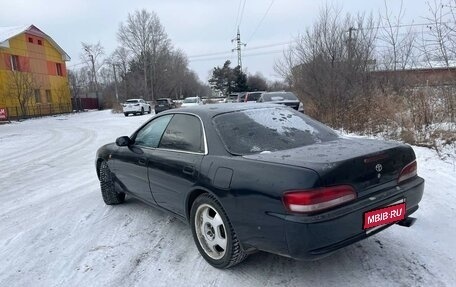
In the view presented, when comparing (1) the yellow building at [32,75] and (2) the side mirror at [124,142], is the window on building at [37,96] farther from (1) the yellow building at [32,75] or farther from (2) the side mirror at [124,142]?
(2) the side mirror at [124,142]

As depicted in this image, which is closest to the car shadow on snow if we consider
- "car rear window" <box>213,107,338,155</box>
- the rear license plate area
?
the rear license plate area

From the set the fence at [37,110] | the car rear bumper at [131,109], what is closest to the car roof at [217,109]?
the car rear bumper at [131,109]

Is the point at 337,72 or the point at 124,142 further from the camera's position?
the point at 337,72

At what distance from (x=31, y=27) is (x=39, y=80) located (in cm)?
578

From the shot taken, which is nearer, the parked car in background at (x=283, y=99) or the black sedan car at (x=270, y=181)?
the black sedan car at (x=270, y=181)

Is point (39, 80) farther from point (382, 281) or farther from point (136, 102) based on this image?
point (382, 281)

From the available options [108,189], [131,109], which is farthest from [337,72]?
[131,109]

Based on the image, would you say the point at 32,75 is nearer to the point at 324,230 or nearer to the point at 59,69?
the point at 59,69

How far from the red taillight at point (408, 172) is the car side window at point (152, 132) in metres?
2.55

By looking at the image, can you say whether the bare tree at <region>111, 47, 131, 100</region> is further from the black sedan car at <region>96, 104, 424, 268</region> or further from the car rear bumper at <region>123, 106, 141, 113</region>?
the black sedan car at <region>96, 104, 424, 268</region>

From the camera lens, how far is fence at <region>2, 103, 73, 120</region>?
3562 centimetres

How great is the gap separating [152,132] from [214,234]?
1717mm

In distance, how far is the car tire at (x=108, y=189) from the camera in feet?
18.4

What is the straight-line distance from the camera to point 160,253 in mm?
3936
